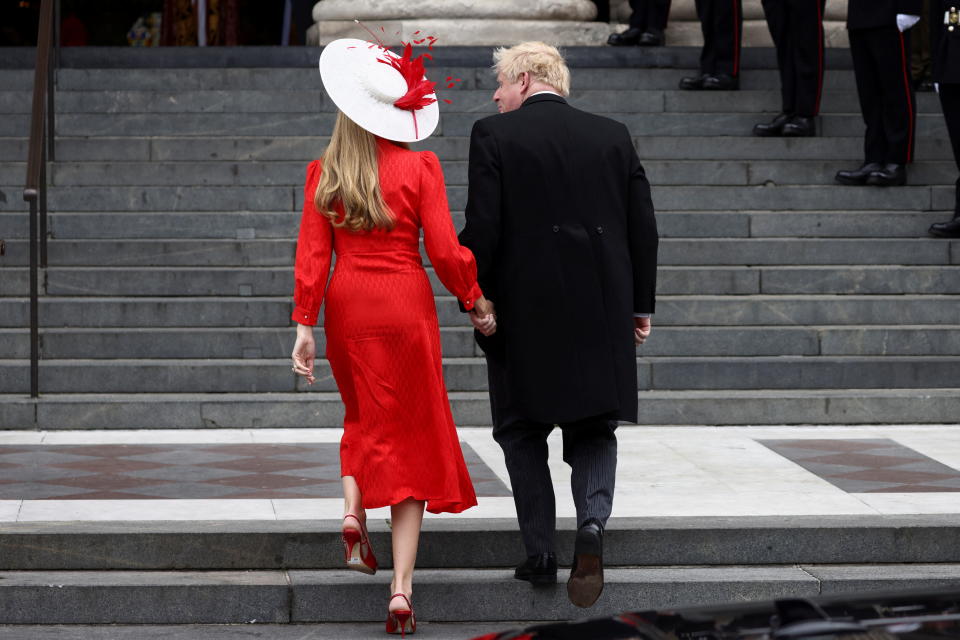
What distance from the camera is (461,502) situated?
524cm

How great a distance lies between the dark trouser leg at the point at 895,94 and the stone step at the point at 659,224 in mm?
544

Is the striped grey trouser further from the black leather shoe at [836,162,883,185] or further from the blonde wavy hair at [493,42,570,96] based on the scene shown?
the black leather shoe at [836,162,883,185]

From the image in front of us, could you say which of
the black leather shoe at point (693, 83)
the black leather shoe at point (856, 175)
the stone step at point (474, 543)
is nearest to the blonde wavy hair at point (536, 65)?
the stone step at point (474, 543)

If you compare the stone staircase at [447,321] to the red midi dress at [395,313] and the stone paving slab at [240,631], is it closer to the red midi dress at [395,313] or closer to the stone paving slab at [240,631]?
the stone paving slab at [240,631]

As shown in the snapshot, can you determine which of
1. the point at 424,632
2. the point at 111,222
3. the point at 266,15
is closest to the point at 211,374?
the point at 111,222

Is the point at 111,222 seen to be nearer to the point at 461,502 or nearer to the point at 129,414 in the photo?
the point at 129,414

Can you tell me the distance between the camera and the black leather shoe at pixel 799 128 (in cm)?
1157

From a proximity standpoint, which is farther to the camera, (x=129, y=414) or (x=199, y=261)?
(x=199, y=261)

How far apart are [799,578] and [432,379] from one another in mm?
1549

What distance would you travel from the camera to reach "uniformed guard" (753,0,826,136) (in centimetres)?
1154

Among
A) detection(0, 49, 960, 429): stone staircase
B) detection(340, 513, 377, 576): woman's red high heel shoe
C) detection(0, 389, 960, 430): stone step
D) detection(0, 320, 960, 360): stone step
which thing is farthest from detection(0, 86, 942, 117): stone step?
detection(340, 513, 377, 576): woman's red high heel shoe

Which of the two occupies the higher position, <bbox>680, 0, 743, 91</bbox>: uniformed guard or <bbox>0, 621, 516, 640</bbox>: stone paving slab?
<bbox>680, 0, 743, 91</bbox>: uniformed guard

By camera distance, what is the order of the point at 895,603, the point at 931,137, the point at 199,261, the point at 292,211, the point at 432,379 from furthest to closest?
the point at 931,137, the point at 292,211, the point at 199,261, the point at 432,379, the point at 895,603

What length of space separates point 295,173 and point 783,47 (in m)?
3.58
